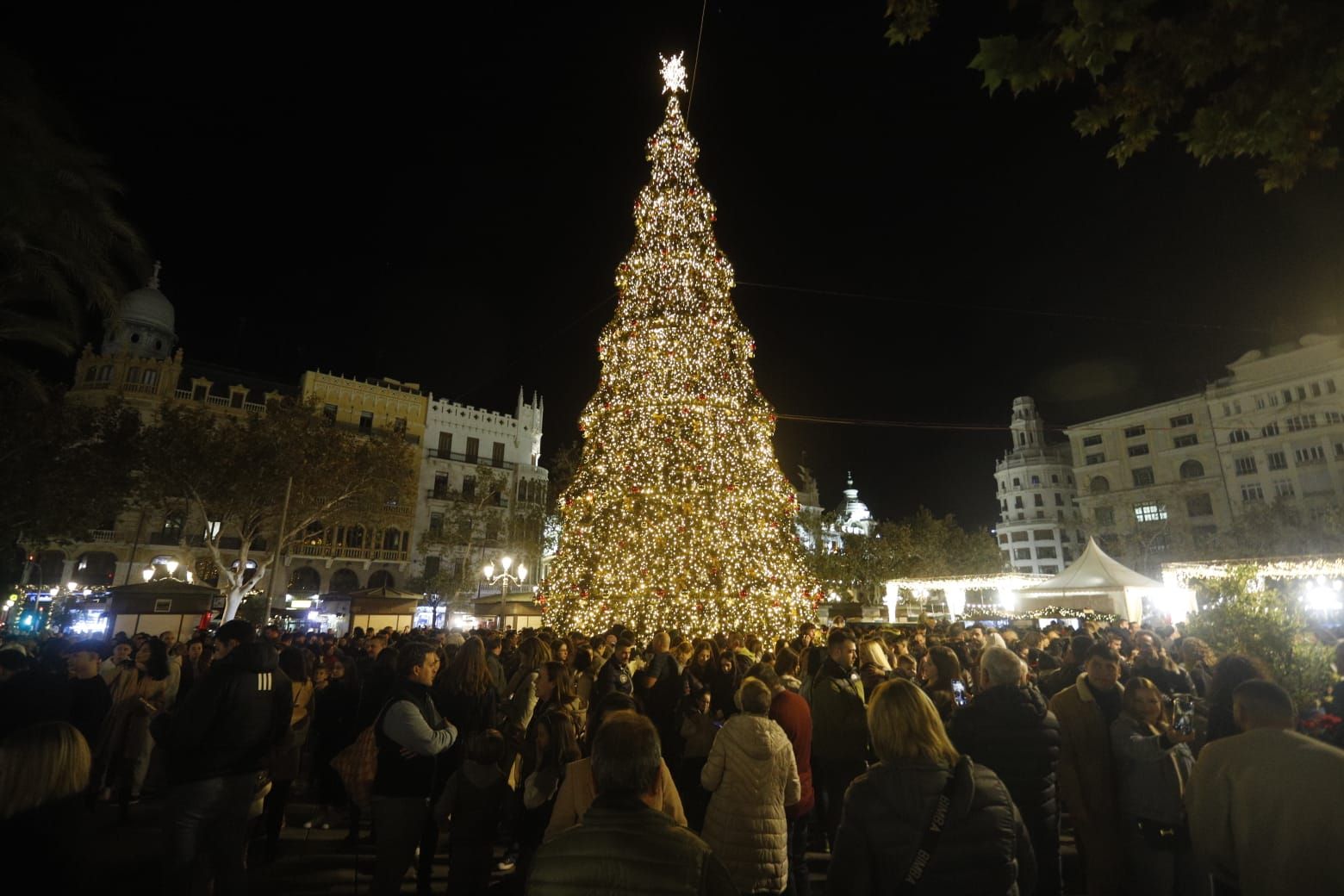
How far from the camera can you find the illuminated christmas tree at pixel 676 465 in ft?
44.5

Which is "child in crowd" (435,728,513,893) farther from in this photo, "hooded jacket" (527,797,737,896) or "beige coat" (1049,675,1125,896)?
"beige coat" (1049,675,1125,896)

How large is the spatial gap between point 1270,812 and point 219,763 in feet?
17.9

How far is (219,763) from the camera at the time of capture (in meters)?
3.94

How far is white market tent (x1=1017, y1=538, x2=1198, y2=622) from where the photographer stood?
18812 millimetres

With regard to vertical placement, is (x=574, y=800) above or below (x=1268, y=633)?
below

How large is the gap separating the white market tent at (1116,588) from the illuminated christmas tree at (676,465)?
10.2 m

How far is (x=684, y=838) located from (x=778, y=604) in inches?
502

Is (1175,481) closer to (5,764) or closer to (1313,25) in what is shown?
(1313,25)

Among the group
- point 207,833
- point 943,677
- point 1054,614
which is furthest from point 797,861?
point 1054,614

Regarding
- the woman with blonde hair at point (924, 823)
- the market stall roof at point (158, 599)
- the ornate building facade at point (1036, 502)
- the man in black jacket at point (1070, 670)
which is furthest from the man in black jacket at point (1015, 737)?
the ornate building facade at point (1036, 502)

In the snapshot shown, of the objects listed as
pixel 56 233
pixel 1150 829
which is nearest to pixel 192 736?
pixel 1150 829

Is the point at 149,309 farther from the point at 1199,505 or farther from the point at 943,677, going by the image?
the point at 1199,505

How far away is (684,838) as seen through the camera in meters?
1.85

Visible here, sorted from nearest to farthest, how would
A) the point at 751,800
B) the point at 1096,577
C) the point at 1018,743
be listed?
the point at 751,800, the point at 1018,743, the point at 1096,577
